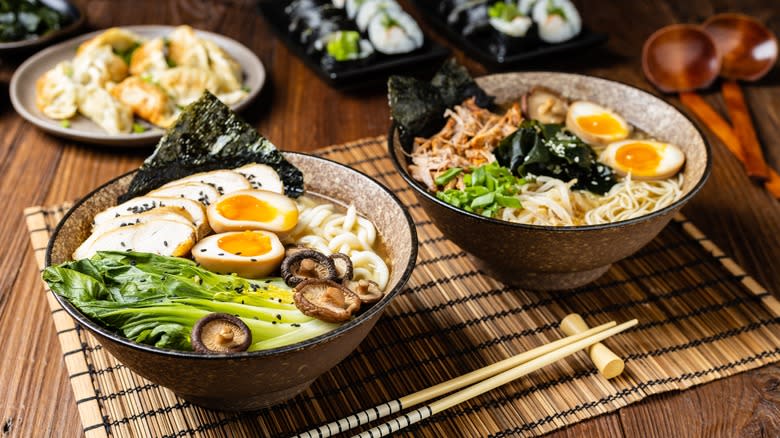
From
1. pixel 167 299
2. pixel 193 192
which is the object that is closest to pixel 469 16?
pixel 193 192

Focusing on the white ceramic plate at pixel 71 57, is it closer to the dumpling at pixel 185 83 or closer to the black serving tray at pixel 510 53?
the dumpling at pixel 185 83

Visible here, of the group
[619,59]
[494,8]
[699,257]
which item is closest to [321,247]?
[699,257]

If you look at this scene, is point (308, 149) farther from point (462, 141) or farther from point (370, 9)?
point (370, 9)

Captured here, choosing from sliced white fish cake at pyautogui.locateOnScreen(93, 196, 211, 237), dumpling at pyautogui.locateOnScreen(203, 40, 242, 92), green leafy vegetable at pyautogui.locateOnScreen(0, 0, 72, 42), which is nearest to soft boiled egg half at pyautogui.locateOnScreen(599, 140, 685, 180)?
sliced white fish cake at pyautogui.locateOnScreen(93, 196, 211, 237)

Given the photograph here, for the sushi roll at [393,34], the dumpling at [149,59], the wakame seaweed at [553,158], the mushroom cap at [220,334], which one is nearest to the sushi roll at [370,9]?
the sushi roll at [393,34]

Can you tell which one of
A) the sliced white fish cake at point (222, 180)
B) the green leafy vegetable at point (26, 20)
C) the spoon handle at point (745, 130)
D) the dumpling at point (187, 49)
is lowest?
the green leafy vegetable at point (26, 20)

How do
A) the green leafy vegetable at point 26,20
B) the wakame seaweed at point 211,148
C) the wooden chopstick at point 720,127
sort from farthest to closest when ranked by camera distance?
the green leafy vegetable at point 26,20
the wooden chopstick at point 720,127
the wakame seaweed at point 211,148
